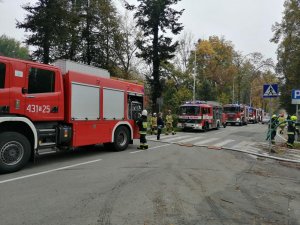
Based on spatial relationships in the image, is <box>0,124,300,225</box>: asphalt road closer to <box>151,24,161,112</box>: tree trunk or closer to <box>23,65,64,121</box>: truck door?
<box>23,65,64,121</box>: truck door

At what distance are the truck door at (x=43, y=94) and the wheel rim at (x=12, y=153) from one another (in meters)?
0.87

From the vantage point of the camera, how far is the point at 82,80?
34.0 ft

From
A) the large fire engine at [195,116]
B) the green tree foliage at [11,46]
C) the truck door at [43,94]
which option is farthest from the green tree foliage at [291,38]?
the green tree foliage at [11,46]

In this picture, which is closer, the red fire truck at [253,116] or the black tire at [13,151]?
the black tire at [13,151]

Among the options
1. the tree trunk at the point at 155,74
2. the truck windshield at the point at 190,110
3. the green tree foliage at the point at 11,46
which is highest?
the green tree foliage at the point at 11,46

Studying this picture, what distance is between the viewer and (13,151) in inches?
323

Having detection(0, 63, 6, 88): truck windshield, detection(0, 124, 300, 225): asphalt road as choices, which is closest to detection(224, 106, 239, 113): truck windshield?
detection(0, 124, 300, 225): asphalt road

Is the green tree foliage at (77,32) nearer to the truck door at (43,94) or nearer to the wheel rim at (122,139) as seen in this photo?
the wheel rim at (122,139)

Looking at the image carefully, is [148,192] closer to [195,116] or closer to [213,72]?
[195,116]

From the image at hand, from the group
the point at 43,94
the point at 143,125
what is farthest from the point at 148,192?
the point at 143,125

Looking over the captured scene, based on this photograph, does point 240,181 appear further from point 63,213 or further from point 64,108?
point 64,108

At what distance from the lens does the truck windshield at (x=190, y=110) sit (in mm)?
25750

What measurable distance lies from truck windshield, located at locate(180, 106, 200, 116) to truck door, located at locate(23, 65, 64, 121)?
17419 millimetres

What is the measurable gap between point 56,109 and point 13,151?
181 cm
